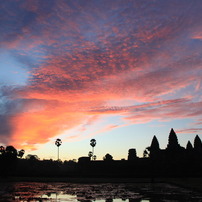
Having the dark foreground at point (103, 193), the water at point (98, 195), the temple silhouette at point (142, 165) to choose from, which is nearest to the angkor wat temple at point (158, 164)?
the temple silhouette at point (142, 165)

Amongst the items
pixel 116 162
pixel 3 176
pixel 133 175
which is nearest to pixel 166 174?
pixel 133 175

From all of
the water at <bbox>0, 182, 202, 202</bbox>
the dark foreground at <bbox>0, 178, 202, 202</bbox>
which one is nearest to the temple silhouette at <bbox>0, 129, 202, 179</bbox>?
the dark foreground at <bbox>0, 178, 202, 202</bbox>

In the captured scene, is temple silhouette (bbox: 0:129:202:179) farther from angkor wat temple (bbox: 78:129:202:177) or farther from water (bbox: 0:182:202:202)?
water (bbox: 0:182:202:202)

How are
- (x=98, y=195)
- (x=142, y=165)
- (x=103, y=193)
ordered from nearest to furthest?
(x=98, y=195) → (x=103, y=193) → (x=142, y=165)

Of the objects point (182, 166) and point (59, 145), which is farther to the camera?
point (59, 145)

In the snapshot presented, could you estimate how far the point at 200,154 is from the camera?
72.4 meters

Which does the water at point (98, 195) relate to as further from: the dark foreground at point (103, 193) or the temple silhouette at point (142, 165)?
the temple silhouette at point (142, 165)

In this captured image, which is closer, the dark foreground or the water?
the water

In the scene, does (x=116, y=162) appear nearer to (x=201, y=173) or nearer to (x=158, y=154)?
(x=158, y=154)

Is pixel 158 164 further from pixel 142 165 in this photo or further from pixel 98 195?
pixel 98 195

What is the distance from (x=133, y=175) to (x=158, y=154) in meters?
28.4

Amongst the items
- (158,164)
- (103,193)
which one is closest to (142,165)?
(158,164)

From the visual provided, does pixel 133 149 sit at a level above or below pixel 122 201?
above

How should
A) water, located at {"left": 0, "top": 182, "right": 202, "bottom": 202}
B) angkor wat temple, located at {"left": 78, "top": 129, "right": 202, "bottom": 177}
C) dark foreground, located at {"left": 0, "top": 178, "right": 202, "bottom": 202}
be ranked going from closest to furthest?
1. water, located at {"left": 0, "top": 182, "right": 202, "bottom": 202}
2. dark foreground, located at {"left": 0, "top": 178, "right": 202, "bottom": 202}
3. angkor wat temple, located at {"left": 78, "top": 129, "right": 202, "bottom": 177}
